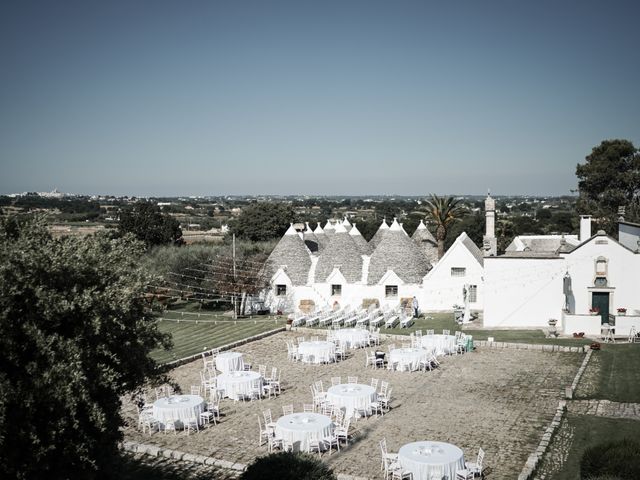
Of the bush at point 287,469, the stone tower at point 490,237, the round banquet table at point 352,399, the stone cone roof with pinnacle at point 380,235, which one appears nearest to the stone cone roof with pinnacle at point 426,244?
the stone cone roof with pinnacle at point 380,235

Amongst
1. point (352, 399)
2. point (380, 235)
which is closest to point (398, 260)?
point (380, 235)

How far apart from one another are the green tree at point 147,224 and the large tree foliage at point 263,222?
16.7m

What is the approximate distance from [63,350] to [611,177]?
65269mm

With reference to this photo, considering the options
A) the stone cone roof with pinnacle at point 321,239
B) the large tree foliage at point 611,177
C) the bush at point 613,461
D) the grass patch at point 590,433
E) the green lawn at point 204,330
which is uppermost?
the large tree foliage at point 611,177

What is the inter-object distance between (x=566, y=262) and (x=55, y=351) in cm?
2648

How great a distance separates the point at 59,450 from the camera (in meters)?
8.88

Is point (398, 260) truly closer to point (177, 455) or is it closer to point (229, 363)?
point (229, 363)

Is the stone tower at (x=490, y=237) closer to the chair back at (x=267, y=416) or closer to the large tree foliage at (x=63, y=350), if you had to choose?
the chair back at (x=267, y=416)

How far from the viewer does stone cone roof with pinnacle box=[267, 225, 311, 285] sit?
1519 inches

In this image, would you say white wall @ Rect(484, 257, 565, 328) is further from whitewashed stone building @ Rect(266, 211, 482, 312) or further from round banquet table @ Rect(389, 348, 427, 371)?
round banquet table @ Rect(389, 348, 427, 371)

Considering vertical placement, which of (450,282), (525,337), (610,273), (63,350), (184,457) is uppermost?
(63,350)

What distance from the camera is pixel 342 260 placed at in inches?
1521

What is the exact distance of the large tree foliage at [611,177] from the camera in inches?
2421

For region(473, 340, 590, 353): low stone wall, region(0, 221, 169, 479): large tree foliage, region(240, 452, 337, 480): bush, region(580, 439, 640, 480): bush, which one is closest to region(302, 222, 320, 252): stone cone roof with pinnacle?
region(473, 340, 590, 353): low stone wall
